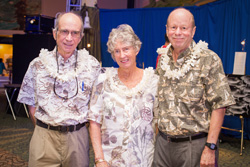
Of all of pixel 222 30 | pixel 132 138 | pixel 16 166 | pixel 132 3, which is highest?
pixel 132 3

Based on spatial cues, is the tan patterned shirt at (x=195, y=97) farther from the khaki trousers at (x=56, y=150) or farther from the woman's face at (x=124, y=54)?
the khaki trousers at (x=56, y=150)

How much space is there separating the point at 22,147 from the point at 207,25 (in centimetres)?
464

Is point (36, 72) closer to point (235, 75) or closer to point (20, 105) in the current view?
point (235, 75)

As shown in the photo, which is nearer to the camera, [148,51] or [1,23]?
[148,51]

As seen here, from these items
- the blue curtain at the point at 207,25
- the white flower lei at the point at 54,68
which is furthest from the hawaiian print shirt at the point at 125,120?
the blue curtain at the point at 207,25

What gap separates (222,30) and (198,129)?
4.34 meters

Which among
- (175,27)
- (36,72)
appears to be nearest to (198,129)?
(175,27)

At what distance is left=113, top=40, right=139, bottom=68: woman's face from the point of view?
5.38 ft

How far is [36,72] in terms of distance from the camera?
6.03 ft

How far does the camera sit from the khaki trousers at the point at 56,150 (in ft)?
5.64

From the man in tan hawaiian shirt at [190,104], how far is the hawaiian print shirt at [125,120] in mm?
91

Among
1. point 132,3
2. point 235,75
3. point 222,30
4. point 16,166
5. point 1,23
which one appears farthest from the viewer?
point 1,23

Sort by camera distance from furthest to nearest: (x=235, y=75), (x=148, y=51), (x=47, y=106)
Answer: (x=148, y=51) → (x=235, y=75) → (x=47, y=106)

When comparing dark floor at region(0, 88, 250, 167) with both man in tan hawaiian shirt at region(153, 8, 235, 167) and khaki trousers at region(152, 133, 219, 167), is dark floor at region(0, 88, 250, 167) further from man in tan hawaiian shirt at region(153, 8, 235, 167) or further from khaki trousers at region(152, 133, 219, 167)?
man in tan hawaiian shirt at region(153, 8, 235, 167)
